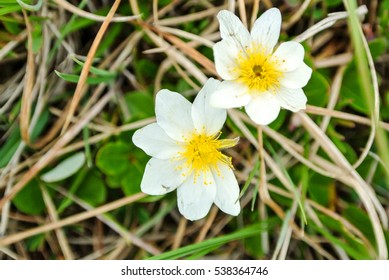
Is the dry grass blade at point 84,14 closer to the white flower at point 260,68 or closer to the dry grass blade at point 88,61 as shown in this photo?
the dry grass blade at point 88,61

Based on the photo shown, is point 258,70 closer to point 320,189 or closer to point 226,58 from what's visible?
point 226,58

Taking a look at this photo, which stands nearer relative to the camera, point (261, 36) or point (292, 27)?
point (261, 36)

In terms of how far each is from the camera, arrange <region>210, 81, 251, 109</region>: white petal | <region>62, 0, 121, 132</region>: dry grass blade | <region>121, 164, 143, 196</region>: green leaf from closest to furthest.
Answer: <region>210, 81, 251, 109</region>: white petal < <region>62, 0, 121, 132</region>: dry grass blade < <region>121, 164, 143, 196</region>: green leaf

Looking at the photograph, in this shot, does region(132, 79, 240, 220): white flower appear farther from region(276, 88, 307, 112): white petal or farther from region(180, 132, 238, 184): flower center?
region(276, 88, 307, 112): white petal

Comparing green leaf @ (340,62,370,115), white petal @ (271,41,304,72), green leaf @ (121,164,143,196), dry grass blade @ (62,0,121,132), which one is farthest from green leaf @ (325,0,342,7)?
green leaf @ (121,164,143,196)
